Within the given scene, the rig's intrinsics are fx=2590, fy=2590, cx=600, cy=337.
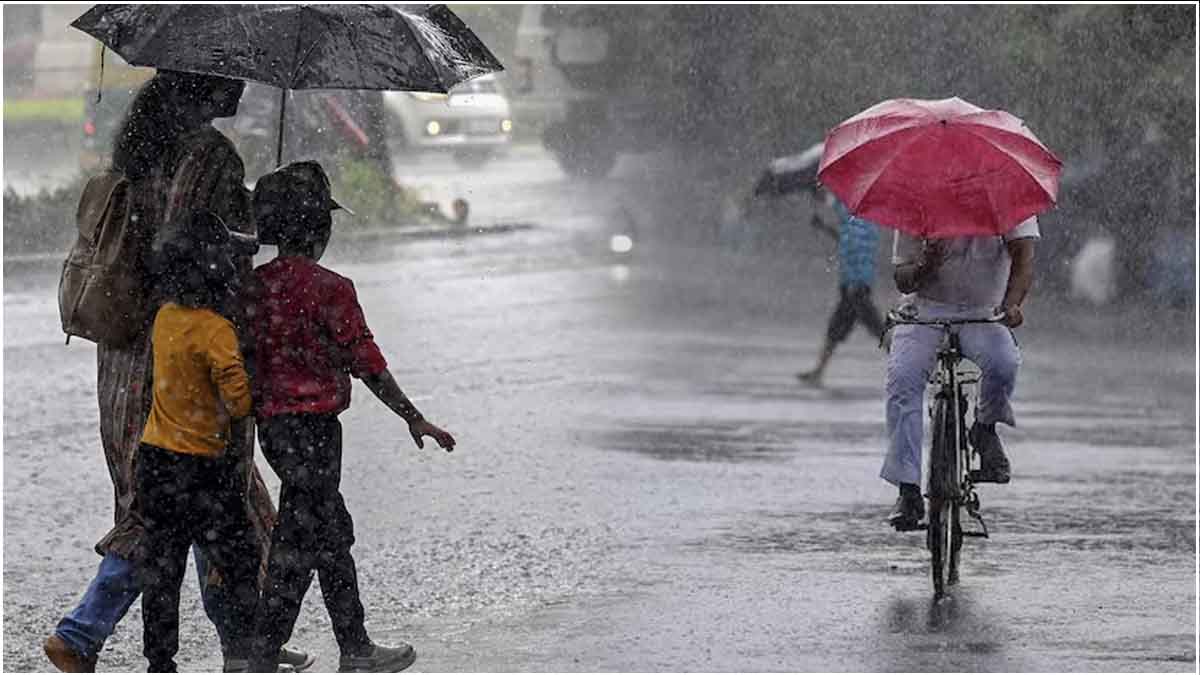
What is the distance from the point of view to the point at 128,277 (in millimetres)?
7203

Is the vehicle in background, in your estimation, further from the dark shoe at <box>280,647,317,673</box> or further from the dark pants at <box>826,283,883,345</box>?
the dark shoe at <box>280,647,317,673</box>

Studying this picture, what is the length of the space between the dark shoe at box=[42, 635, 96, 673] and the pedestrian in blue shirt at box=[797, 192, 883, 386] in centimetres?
957

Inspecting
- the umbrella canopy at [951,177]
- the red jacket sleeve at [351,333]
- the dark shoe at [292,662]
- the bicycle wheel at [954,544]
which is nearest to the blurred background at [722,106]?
the bicycle wheel at [954,544]

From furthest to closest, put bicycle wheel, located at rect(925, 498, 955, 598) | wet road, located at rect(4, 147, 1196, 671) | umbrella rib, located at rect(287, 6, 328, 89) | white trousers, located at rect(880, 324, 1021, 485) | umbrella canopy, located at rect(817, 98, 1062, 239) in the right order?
1. white trousers, located at rect(880, 324, 1021, 485)
2. bicycle wheel, located at rect(925, 498, 955, 598)
3. umbrella canopy, located at rect(817, 98, 1062, 239)
4. wet road, located at rect(4, 147, 1196, 671)
5. umbrella rib, located at rect(287, 6, 328, 89)

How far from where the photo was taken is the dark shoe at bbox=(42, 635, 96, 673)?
7270 millimetres

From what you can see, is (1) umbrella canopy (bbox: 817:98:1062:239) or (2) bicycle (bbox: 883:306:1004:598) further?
(2) bicycle (bbox: 883:306:1004:598)

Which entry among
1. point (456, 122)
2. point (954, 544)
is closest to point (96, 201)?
point (954, 544)

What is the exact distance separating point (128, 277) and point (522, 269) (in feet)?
55.4

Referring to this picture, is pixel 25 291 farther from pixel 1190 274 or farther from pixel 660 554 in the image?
pixel 660 554

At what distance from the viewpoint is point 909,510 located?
30.8 feet

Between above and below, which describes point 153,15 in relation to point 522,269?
above

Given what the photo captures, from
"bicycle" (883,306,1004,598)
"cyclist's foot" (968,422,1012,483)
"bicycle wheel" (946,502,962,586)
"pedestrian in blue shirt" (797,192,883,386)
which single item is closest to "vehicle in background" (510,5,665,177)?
"pedestrian in blue shirt" (797,192,883,386)

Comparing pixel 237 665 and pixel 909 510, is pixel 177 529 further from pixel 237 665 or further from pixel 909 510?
pixel 909 510

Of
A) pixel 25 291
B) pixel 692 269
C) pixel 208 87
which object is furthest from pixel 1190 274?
pixel 208 87
